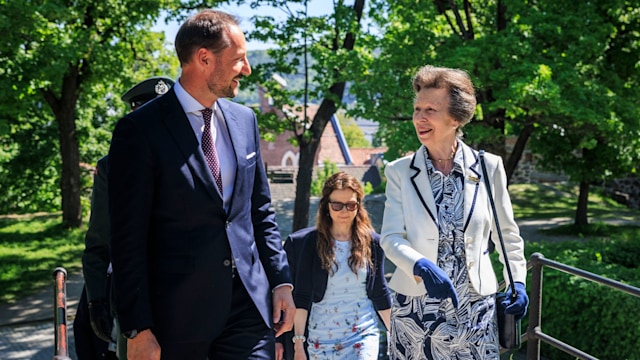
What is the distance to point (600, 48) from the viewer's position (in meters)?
12.8

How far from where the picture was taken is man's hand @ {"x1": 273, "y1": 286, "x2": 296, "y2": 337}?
294 centimetres

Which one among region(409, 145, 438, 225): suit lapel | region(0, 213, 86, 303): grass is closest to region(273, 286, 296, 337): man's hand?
region(409, 145, 438, 225): suit lapel

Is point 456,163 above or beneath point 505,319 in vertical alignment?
above

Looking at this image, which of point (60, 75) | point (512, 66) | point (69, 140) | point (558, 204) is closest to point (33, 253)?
point (69, 140)

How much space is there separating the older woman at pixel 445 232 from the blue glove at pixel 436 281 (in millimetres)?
110

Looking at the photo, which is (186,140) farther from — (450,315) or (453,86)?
(450,315)

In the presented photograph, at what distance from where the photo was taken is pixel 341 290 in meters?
4.73

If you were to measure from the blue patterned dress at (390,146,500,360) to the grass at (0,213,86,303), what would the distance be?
32.6 feet


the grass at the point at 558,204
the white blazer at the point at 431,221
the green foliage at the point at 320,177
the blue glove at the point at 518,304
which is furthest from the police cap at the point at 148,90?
the green foliage at the point at 320,177

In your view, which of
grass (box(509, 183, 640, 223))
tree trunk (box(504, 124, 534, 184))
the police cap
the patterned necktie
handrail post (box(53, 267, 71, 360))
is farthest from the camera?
grass (box(509, 183, 640, 223))

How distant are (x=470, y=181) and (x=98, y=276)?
70.5 inches

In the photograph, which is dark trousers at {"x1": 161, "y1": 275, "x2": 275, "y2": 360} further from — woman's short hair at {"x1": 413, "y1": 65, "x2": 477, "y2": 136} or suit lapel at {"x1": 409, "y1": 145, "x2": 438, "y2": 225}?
woman's short hair at {"x1": 413, "y1": 65, "x2": 477, "y2": 136}

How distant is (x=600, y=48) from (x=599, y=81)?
1451 mm

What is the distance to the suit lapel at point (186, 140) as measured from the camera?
2.66m
